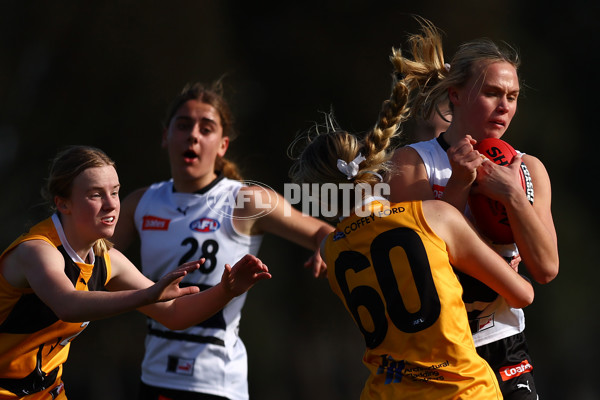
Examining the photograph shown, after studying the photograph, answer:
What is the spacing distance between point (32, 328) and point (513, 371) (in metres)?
1.80

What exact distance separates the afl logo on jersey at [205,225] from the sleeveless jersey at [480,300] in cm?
154

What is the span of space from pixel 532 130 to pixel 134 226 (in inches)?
229

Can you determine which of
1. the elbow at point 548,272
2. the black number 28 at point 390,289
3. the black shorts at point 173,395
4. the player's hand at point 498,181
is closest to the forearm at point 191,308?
the black number 28 at point 390,289

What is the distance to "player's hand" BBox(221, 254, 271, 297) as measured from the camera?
297cm

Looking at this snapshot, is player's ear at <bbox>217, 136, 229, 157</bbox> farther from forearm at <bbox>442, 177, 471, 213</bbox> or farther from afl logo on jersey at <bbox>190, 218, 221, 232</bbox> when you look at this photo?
forearm at <bbox>442, 177, 471, 213</bbox>

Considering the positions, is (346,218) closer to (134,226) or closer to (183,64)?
(134,226)

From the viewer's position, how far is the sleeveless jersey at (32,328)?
9.64ft

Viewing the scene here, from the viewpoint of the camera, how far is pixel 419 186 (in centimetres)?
303

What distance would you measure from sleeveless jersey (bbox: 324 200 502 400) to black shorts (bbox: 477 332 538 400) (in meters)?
0.41

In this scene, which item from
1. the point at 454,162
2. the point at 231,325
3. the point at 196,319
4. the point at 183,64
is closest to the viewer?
the point at 454,162

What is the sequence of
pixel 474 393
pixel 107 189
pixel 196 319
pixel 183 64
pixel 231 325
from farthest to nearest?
1. pixel 183 64
2. pixel 231 325
3. pixel 196 319
4. pixel 107 189
5. pixel 474 393

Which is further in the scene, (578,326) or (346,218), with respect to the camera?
(578,326)

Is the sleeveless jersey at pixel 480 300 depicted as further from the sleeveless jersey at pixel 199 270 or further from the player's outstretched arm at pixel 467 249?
the sleeveless jersey at pixel 199 270

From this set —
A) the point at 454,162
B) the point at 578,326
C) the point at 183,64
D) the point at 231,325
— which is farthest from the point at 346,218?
the point at 578,326
